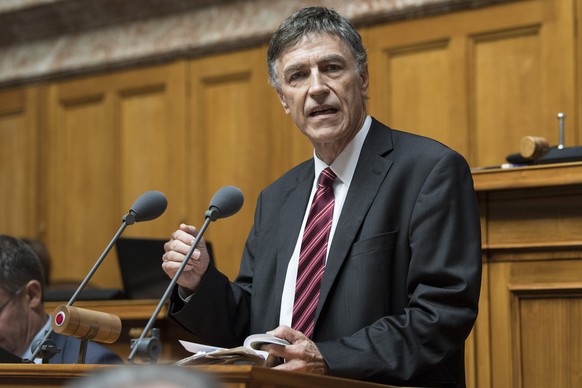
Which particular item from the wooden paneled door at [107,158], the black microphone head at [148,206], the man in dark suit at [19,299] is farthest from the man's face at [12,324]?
the wooden paneled door at [107,158]

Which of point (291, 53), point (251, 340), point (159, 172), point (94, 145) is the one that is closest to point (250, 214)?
point (159, 172)

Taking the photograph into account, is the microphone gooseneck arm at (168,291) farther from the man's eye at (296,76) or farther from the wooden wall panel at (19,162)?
the wooden wall panel at (19,162)

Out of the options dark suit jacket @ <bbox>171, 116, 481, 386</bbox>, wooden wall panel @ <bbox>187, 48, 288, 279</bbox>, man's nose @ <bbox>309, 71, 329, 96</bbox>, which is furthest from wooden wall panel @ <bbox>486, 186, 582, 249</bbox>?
wooden wall panel @ <bbox>187, 48, 288, 279</bbox>

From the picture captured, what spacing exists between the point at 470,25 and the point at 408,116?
681mm

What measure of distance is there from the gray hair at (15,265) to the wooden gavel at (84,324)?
1220 mm

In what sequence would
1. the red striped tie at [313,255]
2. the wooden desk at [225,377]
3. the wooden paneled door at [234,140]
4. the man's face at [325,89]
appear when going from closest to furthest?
1. the wooden desk at [225,377]
2. the red striped tie at [313,255]
3. the man's face at [325,89]
4. the wooden paneled door at [234,140]

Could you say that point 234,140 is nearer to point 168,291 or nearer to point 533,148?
point 533,148

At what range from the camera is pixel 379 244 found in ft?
8.96

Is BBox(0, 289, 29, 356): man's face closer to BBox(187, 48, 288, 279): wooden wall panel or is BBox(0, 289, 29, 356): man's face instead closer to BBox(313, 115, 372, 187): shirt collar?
BBox(313, 115, 372, 187): shirt collar

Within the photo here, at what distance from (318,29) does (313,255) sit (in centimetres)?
66

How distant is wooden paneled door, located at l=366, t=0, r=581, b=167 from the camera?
19.1ft

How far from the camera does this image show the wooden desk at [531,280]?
3316 millimetres

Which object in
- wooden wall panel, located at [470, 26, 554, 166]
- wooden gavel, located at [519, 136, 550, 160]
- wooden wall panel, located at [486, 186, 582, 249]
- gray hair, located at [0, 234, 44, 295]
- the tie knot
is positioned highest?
wooden wall panel, located at [470, 26, 554, 166]

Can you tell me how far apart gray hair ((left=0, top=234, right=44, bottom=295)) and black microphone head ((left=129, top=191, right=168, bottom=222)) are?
1.16m
